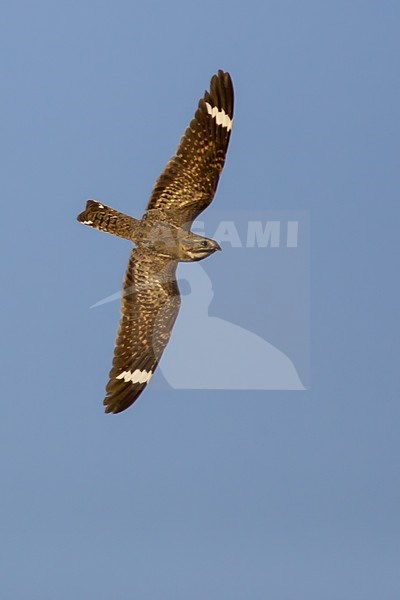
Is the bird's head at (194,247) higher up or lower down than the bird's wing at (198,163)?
lower down

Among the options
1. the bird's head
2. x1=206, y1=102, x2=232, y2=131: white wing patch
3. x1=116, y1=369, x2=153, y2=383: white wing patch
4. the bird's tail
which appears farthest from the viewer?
x1=206, y1=102, x2=232, y2=131: white wing patch

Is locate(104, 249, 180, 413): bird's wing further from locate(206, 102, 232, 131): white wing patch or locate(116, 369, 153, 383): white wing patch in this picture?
locate(206, 102, 232, 131): white wing patch

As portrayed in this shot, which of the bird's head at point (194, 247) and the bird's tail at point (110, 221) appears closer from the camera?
the bird's head at point (194, 247)

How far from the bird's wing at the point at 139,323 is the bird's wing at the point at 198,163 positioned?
45 cm

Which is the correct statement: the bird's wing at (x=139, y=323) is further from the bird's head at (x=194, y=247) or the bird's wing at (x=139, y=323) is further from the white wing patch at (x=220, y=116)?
the white wing patch at (x=220, y=116)

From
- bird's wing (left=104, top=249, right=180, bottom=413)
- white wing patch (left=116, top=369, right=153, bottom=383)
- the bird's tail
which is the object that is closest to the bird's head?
bird's wing (left=104, top=249, right=180, bottom=413)

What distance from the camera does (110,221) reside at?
6.48 metres

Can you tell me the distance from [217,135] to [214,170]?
28cm

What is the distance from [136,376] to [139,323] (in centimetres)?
41

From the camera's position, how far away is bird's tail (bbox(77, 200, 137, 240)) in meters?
6.48

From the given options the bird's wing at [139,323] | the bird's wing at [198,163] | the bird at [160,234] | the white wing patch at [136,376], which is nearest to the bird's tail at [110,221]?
the bird at [160,234]

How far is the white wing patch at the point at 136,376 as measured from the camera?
6598 millimetres

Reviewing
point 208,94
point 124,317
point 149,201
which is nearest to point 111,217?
point 149,201

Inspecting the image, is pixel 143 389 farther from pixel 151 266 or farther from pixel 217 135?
pixel 217 135
